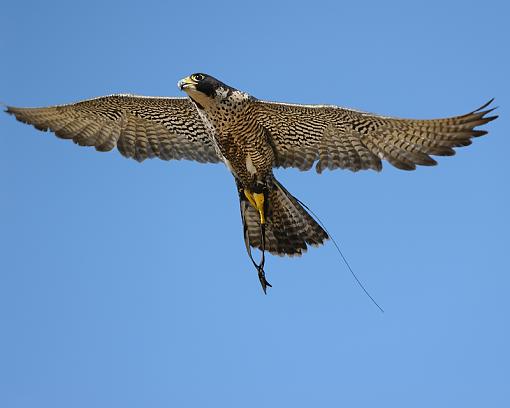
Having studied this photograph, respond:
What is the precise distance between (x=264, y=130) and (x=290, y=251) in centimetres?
188

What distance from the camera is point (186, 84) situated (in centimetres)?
1261

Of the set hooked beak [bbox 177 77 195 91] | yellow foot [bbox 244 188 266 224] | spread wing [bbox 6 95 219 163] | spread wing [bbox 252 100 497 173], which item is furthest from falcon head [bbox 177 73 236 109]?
yellow foot [bbox 244 188 266 224]

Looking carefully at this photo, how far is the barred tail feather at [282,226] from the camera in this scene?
13547mm

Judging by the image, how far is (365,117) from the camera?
12859mm

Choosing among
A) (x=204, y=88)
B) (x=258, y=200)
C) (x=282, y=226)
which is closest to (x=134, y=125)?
(x=204, y=88)

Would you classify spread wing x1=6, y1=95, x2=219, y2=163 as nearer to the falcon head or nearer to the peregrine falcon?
the peregrine falcon

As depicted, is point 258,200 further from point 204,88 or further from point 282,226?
point 204,88

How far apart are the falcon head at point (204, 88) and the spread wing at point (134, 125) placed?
1090 millimetres

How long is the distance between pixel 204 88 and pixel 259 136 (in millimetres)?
1115

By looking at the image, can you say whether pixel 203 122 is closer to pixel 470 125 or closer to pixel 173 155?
pixel 173 155

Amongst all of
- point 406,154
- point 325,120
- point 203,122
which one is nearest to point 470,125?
point 406,154

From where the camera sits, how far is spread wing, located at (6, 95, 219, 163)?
1384cm

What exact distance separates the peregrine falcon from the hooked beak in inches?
0.5

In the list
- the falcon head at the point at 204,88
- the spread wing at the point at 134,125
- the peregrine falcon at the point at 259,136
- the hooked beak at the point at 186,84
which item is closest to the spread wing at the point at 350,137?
the peregrine falcon at the point at 259,136
